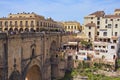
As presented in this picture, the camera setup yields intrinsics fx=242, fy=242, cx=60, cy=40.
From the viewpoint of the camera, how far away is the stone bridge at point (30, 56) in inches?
1062

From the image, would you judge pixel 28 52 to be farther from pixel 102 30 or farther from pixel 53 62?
pixel 102 30

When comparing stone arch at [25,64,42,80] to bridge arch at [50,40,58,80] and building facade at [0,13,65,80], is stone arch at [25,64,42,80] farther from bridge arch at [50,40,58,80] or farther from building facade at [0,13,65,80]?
bridge arch at [50,40,58,80]

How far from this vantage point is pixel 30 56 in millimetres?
32812

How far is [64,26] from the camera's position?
270 ft

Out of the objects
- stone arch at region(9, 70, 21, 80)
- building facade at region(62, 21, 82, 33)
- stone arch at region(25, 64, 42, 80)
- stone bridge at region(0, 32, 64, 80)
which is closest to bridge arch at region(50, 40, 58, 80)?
stone bridge at region(0, 32, 64, 80)

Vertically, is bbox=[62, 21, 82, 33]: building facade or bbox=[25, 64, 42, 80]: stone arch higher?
bbox=[62, 21, 82, 33]: building facade

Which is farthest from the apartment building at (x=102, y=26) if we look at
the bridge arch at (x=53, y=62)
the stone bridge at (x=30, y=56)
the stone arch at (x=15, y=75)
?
the stone arch at (x=15, y=75)

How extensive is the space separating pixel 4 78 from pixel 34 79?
40.2 feet

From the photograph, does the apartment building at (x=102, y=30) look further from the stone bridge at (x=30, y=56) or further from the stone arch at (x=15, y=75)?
the stone arch at (x=15, y=75)

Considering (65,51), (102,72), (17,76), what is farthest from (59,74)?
(17,76)

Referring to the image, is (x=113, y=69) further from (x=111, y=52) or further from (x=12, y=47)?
(x=12, y=47)

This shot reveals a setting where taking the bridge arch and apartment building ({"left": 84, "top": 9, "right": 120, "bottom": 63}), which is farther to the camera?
apartment building ({"left": 84, "top": 9, "right": 120, "bottom": 63})

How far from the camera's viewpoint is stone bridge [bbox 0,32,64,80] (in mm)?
26984

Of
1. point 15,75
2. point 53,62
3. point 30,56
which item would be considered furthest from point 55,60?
point 15,75
